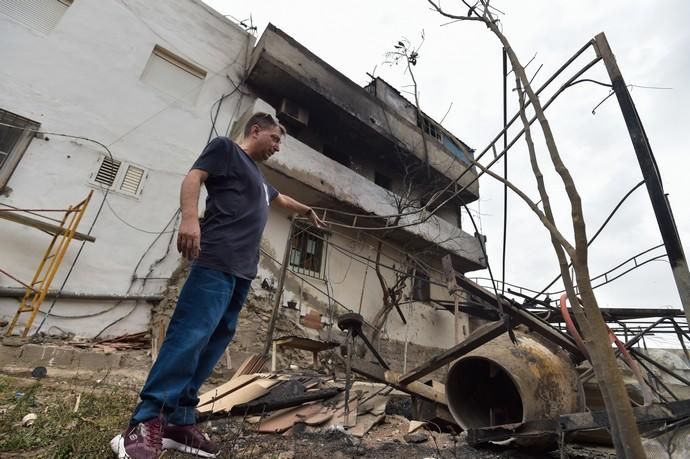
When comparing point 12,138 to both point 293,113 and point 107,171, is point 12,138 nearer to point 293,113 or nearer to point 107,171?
point 107,171

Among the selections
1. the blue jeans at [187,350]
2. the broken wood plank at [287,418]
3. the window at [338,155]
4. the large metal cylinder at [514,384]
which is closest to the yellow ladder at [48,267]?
the broken wood plank at [287,418]

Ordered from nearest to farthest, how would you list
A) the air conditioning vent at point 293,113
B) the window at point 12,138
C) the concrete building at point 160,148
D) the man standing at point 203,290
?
1. the man standing at point 203,290
2. the window at point 12,138
3. the concrete building at point 160,148
4. the air conditioning vent at point 293,113

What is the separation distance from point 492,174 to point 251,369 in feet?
12.1

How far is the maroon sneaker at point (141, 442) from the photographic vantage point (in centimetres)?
138

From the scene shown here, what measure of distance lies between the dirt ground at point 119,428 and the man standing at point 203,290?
15 centimetres

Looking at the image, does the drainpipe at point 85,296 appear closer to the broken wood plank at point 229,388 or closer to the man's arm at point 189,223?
the broken wood plank at point 229,388

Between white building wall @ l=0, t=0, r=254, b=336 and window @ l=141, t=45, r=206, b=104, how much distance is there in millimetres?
125

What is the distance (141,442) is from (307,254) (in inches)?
264

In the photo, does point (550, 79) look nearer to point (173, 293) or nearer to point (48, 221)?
point (173, 293)

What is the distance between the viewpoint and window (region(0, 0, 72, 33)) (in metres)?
6.18

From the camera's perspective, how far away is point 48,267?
5.02 meters

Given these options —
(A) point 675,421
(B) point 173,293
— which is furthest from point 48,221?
(A) point 675,421

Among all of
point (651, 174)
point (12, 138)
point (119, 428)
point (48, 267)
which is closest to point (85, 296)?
point (48, 267)

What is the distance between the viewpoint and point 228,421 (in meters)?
2.60
